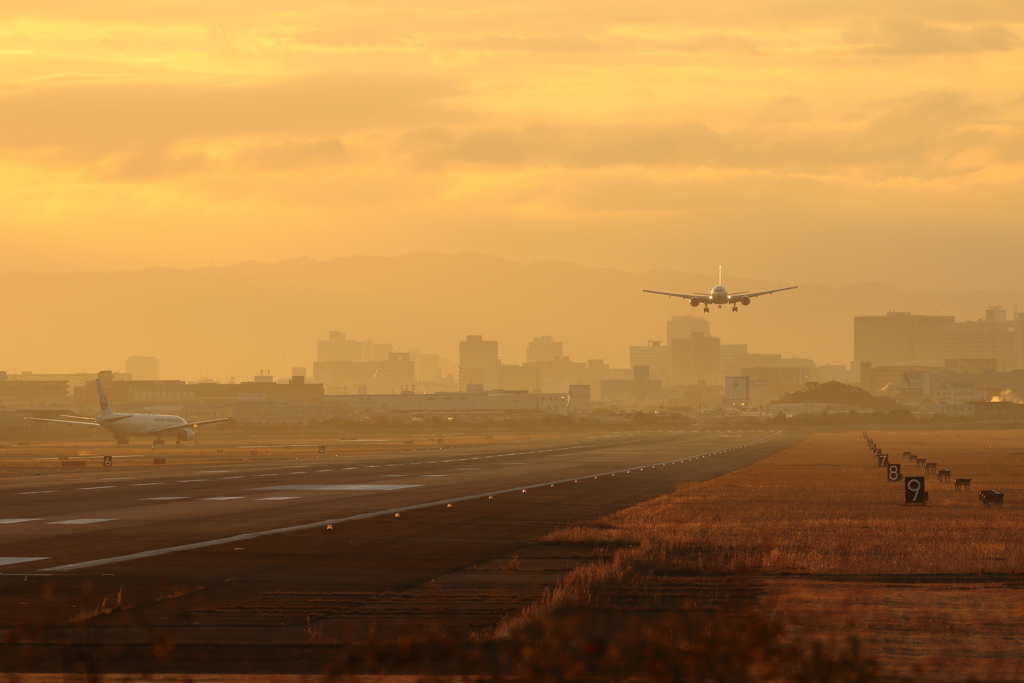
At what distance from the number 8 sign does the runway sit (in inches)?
429

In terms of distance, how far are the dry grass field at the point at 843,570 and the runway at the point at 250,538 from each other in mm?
3434

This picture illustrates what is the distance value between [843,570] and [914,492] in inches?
890

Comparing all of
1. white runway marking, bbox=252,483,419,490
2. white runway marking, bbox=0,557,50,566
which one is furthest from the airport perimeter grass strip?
white runway marking, bbox=252,483,419,490

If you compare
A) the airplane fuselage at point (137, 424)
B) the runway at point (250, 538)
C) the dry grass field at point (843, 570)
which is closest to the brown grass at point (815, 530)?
the dry grass field at point (843, 570)

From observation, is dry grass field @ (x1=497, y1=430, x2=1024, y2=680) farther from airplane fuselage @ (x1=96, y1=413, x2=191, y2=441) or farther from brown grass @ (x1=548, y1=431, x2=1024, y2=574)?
airplane fuselage @ (x1=96, y1=413, x2=191, y2=441)

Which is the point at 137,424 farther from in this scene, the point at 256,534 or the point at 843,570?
the point at 843,570

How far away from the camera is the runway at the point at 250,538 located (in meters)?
19.0

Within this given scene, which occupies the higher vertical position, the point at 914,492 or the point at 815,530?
the point at 914,492

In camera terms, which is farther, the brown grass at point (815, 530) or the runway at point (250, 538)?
the brown grass at point (815, 530)

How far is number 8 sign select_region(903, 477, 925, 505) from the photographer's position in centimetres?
4566

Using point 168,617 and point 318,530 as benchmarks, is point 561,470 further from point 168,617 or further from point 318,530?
point 168,617

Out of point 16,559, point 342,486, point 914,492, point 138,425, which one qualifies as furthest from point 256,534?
point 138,425

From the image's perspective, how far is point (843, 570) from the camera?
25.2 m

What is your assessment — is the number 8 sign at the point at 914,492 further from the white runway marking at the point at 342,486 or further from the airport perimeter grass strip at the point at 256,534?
the white runway marking at the point at 342,486
